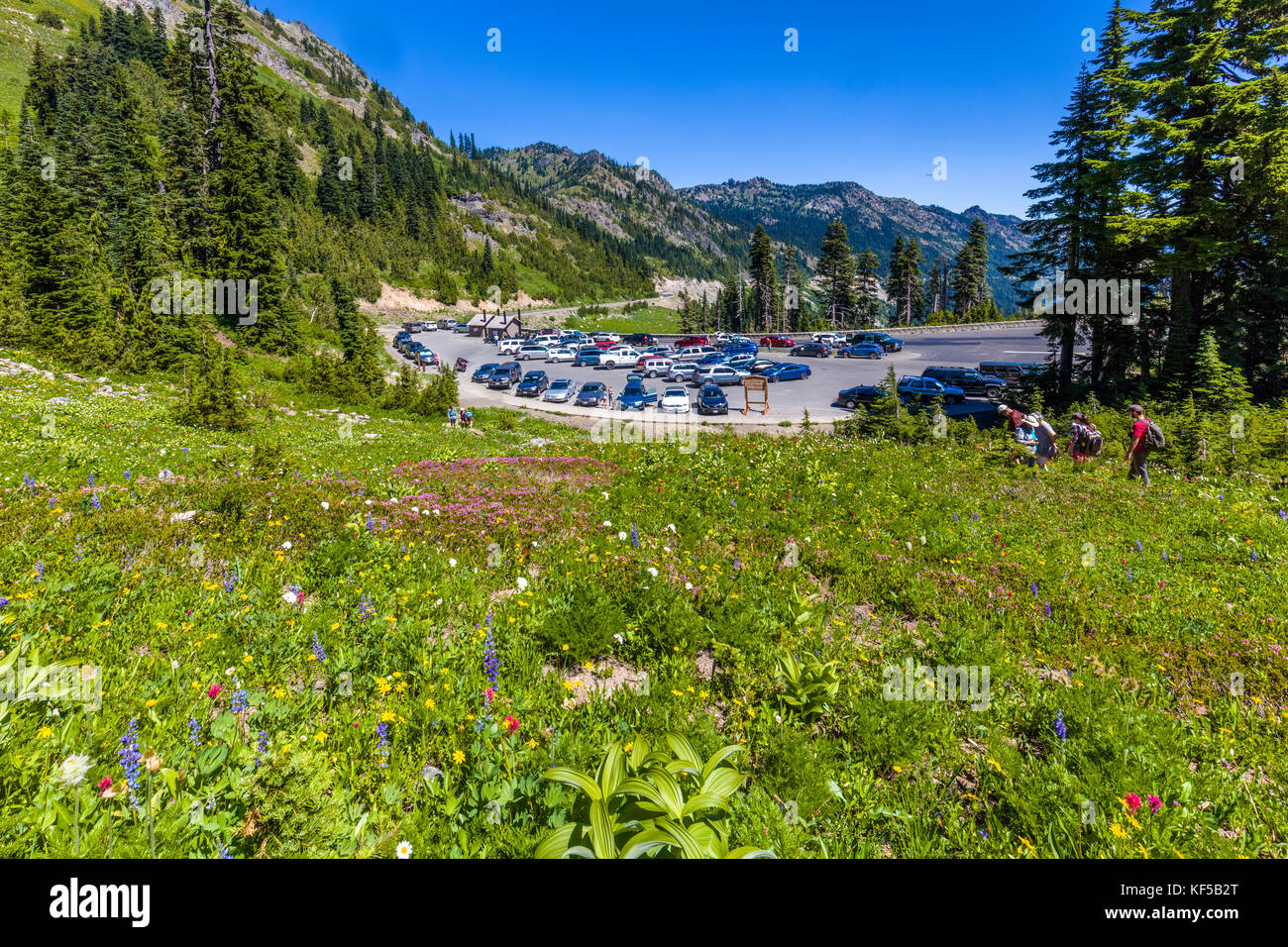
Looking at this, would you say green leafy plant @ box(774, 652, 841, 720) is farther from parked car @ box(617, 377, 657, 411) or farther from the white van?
the white van

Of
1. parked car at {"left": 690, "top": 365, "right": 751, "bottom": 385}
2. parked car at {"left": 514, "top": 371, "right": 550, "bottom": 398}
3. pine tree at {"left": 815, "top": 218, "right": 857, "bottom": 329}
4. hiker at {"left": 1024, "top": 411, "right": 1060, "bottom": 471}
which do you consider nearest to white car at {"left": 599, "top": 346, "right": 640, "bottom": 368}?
parked car at {"left": 690, "top": 365, "right": 751, "bottom": 385}

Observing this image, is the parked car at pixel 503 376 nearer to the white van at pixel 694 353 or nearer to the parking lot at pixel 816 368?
the parking lot at pixel 816 368

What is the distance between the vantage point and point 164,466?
1048 cm

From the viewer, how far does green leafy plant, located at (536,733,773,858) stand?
1.96 metres

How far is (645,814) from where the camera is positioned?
2.41m

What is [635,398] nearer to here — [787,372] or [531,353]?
[787,372]

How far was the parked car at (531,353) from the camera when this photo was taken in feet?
237

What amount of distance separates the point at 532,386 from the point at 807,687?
141 ft

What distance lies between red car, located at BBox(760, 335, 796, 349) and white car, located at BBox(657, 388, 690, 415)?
128 feet

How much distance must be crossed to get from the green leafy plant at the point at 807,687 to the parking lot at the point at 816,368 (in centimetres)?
2445

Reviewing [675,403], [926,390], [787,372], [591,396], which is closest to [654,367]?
[787,372]

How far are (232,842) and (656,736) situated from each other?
2.43m

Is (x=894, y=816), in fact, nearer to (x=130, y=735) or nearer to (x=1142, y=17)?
(x=130, y=735)
